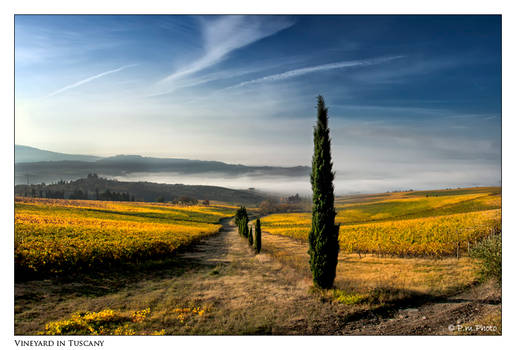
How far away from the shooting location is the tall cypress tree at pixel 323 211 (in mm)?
11273

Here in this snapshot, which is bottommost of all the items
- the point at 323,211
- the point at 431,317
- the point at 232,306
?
the point at 232,306

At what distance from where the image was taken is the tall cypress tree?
1127 centimetres

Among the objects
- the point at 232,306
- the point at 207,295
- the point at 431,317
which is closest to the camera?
the point at 431,317

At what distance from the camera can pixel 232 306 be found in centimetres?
934

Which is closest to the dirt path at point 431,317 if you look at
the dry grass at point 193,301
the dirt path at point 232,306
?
the dirt path at point 232,306

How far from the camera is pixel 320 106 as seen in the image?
11.7m

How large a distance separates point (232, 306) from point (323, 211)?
5.74 metres

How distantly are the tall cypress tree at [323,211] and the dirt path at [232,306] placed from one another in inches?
52.6

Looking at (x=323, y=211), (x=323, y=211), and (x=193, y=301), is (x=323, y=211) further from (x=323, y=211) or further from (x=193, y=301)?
(x=193, y=301)

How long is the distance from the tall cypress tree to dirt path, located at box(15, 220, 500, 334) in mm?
1337

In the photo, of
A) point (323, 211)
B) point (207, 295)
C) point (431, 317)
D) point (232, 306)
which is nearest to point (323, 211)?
point (323, 211)
